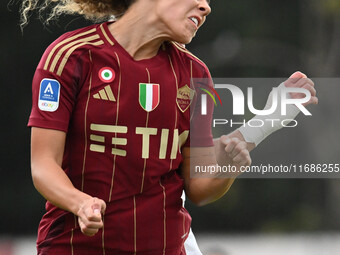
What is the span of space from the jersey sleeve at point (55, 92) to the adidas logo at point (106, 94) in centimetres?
7

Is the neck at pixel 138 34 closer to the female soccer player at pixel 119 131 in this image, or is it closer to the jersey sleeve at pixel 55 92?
the female soccer player at pixel 119 131

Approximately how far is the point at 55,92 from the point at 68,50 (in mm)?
140

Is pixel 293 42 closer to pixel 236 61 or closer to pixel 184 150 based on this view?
pixel 236 61

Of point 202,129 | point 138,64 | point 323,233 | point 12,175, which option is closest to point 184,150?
point 202,129

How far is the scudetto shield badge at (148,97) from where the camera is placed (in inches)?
116

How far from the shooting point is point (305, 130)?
33.0 ft

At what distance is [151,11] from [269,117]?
58cm

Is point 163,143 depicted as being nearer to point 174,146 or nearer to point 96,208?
point 174,146

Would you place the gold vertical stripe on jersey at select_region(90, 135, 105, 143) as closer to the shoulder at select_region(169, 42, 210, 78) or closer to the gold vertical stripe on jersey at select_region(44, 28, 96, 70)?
the gold vertical stripe on jersey at select_region(44, 28, 96, 70)

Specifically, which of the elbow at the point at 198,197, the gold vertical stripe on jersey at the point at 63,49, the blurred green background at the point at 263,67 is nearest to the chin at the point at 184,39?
the gold vertical stripe on jersey at the point at 63,49

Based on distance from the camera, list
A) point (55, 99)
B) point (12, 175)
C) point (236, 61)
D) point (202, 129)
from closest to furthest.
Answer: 1. point (55, 99)
2. point (202, 129)
3. point (12, 175)
4. point (236, 61)

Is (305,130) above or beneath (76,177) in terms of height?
beneath

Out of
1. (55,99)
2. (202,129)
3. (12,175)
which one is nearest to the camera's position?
(55,99)

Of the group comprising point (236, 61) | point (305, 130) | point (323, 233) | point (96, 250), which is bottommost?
point (323, 233)
